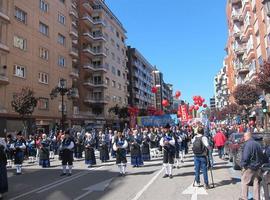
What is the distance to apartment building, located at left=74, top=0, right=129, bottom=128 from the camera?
208 ft

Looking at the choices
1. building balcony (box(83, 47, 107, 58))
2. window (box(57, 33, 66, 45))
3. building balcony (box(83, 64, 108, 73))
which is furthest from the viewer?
building balcony (box(83, 64, 108, 73))

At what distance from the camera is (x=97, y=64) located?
67.6m

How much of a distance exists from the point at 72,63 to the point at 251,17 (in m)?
25.3

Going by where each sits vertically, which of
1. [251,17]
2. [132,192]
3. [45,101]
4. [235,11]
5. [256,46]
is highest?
[235,11]

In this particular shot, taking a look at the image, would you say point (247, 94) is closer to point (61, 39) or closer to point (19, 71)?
point (19, 71)

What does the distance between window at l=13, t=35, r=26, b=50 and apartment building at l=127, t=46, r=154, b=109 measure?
2070 inches

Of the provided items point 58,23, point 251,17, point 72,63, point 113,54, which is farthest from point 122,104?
point 251,17

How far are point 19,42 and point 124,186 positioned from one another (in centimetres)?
3053

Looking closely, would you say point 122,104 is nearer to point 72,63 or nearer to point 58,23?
point 72,63

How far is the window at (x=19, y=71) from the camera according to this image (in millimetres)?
38344

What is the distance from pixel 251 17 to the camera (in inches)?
1821

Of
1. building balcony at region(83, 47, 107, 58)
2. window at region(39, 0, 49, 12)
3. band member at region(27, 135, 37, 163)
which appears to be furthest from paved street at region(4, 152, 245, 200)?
building balcony at region(83, 47, 107, 58)

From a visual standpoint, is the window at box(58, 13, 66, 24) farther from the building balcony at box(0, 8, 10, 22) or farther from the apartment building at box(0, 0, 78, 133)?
the building balcony at box(0, 8, 10, 22)

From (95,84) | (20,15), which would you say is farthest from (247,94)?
(95,84)
